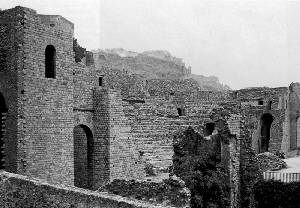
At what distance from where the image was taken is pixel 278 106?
133 ft

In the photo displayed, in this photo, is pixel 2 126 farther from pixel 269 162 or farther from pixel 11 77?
pixel 269 162

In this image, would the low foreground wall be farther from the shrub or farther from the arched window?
the shrub

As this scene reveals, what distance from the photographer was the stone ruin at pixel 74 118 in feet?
52.6

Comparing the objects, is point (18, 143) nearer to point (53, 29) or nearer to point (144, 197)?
point (53, 29)

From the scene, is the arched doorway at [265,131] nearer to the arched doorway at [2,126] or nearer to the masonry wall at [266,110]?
the masonry wall at [266,110]

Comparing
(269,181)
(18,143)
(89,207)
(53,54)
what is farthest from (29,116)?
(269,181)

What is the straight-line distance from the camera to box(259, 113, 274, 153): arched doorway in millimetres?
41713

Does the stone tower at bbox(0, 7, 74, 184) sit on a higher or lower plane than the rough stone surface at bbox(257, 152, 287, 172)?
higher

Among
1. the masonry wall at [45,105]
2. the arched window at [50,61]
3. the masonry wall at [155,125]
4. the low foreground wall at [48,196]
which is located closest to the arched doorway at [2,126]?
the masonry wall at [45,105]

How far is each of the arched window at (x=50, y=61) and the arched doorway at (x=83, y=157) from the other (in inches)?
125

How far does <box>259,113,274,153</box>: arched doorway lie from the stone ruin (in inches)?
617

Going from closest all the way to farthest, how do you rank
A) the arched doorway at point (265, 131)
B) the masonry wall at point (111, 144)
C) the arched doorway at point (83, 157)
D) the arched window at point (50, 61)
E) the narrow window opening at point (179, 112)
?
the arched window at point (50, 61) → the masonry wall at point (111, 144) → the arched doorway at point (83, 157) → the narrow window opening at point (179, 112) → the arched doorway at point (265, 131)

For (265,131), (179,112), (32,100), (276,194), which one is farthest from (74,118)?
(265,131)

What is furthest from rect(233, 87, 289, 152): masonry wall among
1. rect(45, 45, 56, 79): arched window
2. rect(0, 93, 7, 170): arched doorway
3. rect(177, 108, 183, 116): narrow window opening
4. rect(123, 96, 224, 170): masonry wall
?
rect(0, 93, 7, 170): arched doorway
